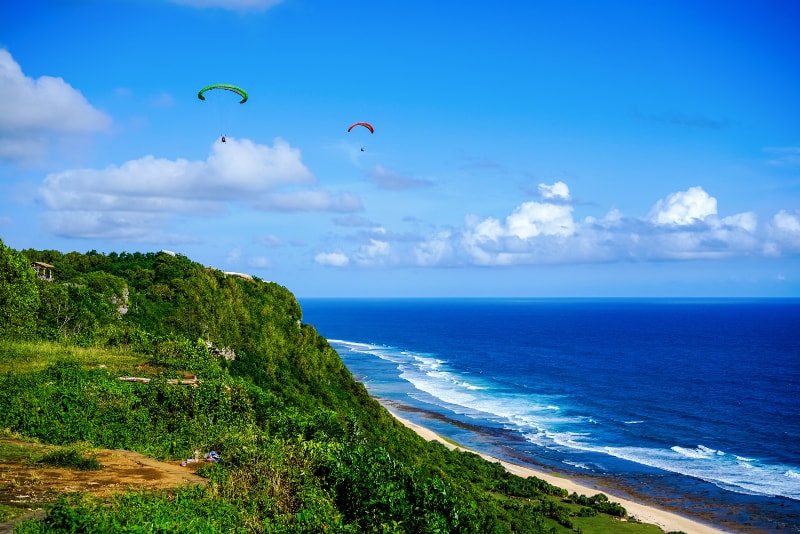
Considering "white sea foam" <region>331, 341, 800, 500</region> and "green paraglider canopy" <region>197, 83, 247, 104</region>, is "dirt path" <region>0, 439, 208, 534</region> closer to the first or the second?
"green paraglider canopy" <region>197, 83, 247, 104</region>

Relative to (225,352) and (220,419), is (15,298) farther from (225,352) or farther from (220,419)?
(220,419)

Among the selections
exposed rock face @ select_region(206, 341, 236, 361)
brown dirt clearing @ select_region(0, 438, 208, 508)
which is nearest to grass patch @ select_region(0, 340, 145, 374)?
brown dirt clearing @ select_region(0, 438, 208, 508)

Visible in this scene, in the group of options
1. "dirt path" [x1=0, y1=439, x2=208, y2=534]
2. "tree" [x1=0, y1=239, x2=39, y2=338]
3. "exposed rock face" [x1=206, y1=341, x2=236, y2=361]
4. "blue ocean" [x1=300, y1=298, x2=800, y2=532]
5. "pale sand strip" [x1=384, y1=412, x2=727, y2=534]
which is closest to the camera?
"dirt path" [x1=0, y1=439, x2=208, y2=534]

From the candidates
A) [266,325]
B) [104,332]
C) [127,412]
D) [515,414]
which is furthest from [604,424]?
[127,412]

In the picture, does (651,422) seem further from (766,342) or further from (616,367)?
(766,342)

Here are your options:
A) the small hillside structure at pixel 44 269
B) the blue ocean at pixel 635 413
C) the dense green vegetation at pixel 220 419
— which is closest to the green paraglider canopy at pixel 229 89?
the dense green vegetation at pixel 220 419

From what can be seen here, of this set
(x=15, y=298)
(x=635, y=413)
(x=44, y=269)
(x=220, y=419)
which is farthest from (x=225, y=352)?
(x=635, y=413)
